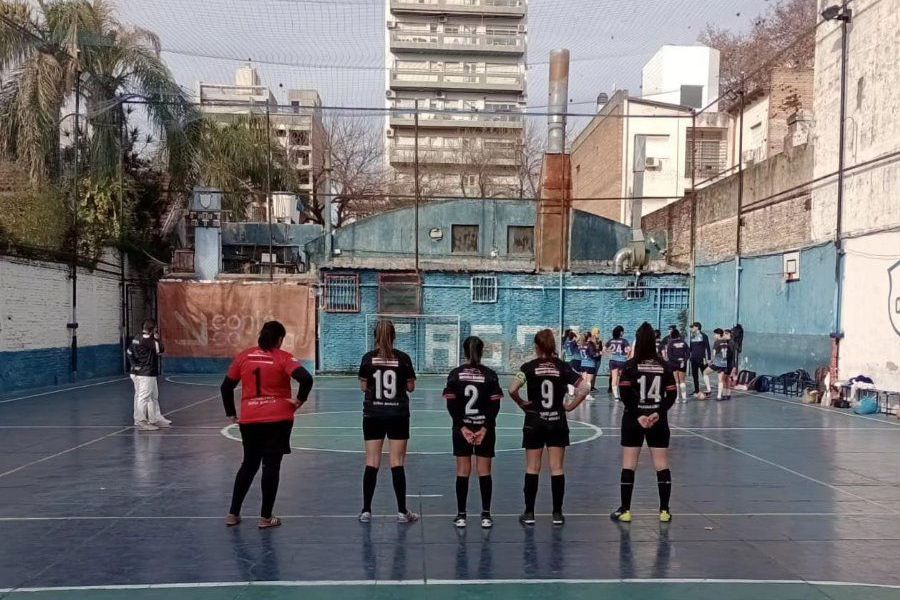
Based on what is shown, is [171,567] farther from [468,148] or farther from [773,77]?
[468,148]

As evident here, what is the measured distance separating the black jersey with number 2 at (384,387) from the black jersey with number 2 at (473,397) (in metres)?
0.42

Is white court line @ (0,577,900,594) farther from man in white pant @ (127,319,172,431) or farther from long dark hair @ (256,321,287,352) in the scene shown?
man in white pant @ (127,319,172,431)

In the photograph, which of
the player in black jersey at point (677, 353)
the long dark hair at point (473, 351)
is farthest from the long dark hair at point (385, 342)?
the player in black jersey at point (677, 353)

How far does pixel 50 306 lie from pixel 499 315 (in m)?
12.8

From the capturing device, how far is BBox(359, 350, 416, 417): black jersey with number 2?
21.7 ft

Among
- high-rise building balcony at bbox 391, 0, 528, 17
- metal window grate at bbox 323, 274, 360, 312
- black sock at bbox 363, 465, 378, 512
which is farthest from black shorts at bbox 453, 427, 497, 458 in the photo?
high-rise building balcony at bbox 391, 0, 528, 17

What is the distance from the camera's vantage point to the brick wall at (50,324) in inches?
700

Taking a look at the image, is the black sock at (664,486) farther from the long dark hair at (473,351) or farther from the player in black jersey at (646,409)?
the long dark hair at (473,351)

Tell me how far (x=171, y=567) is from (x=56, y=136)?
67.2ft

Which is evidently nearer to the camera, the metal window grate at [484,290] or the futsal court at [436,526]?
the futsal court at [436,526]

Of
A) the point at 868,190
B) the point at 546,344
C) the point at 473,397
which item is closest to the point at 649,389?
the point at 546,344

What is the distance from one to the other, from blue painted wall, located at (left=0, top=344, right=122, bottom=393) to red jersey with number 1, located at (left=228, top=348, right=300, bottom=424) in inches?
544

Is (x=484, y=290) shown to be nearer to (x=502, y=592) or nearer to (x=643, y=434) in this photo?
(x=643, y=434)

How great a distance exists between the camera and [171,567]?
566cm
